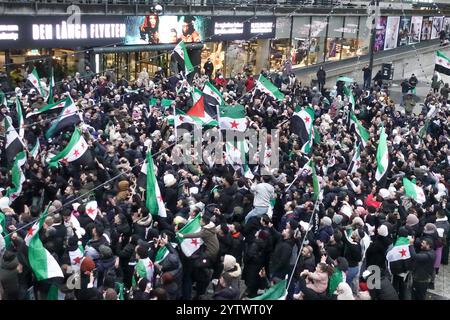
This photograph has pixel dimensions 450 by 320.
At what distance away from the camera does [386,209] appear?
1050cm

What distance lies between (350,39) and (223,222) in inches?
1317

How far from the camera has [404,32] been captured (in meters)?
44.9

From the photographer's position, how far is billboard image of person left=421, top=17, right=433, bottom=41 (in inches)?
1854

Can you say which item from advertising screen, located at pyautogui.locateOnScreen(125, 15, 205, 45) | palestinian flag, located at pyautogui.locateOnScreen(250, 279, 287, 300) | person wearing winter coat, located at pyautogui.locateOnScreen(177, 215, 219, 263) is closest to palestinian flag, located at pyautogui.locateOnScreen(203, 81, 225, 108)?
person wearing winter coat, located at pyautogui.locateOnScreen(177, 215, 219, 263)

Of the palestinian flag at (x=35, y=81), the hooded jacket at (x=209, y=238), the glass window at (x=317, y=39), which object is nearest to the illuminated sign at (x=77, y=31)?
the palestinian flag at (x=35, y=81)

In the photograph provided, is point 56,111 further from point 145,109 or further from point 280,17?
point 280,17

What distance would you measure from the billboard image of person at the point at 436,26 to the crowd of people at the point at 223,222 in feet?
119

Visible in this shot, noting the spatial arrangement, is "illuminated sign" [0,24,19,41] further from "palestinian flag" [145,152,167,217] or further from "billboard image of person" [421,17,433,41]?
"billboard image of person" [421,17,433,41]

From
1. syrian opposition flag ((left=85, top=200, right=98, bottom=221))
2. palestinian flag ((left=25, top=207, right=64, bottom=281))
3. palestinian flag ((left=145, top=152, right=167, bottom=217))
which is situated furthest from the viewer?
palestinian flag ((left=145, top=152, right=167, bottom=217))

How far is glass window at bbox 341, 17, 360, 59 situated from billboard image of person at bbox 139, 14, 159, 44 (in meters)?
16.5

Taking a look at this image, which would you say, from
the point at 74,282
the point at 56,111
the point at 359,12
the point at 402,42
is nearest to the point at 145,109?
the point at 56,111

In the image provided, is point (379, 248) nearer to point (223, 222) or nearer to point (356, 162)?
point (223, 222)

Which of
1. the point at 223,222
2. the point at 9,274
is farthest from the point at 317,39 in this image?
the point at 9,274

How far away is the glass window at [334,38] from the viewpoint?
38.4 metres
